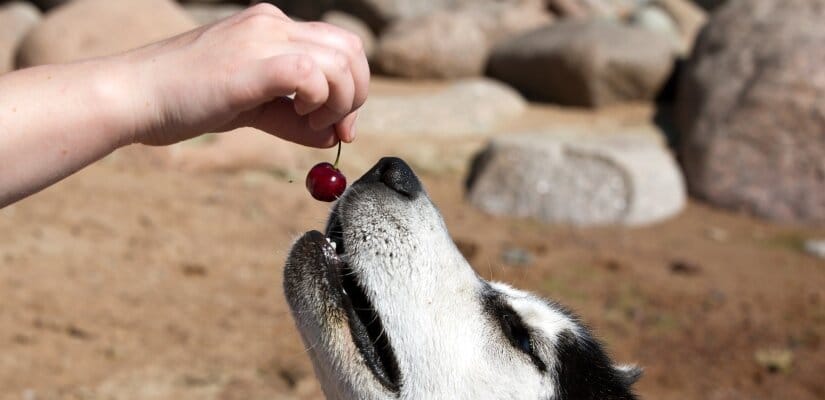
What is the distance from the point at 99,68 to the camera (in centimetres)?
168

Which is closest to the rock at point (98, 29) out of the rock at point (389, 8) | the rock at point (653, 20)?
the rock at point (389, 8)

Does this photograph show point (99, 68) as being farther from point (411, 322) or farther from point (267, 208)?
point (267, 208)

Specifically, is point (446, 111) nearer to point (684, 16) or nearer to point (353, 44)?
point (684, 16)

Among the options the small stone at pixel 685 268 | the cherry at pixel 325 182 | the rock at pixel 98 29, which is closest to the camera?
the cherry at pixel 325 182

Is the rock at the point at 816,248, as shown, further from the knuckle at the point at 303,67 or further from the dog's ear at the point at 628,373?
the knuckle at the point at 303,67

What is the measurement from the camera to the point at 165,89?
1657 millimetres

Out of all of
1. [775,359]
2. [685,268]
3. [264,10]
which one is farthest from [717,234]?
[264,10]

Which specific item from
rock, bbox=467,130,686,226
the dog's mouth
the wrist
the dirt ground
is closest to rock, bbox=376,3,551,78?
rock, bbox=467,130,686,226

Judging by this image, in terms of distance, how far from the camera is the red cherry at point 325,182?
6.72 ft

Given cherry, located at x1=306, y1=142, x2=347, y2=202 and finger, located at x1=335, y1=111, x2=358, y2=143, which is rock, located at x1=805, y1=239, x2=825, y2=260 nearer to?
cherry, located at x1=306, y1=142, x2=347, y2=202

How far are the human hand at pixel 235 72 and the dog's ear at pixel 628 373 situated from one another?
1.33 metres

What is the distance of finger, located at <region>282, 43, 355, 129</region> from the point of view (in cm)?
163

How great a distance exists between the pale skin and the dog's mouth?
0.71 m

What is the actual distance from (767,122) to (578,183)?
2042mm
